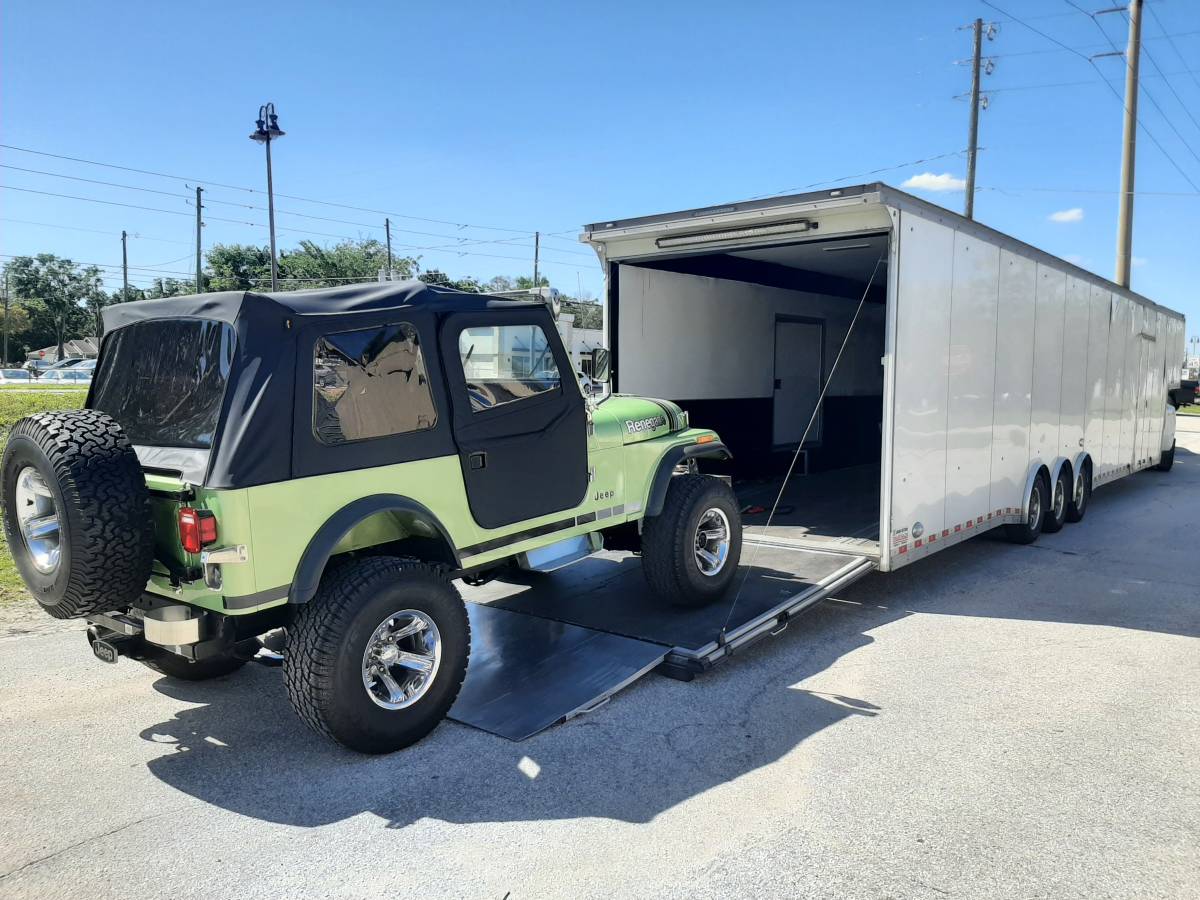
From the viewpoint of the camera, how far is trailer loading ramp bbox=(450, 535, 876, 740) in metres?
4.46

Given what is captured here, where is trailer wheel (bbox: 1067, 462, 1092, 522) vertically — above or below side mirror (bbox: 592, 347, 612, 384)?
below

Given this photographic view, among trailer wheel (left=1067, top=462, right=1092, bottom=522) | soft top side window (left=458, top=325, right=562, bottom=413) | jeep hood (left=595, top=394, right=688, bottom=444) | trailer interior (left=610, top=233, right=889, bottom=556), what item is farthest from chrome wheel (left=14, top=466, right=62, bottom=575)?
trailer wheel (left=1067, top=462, right=1092, bottom=522)

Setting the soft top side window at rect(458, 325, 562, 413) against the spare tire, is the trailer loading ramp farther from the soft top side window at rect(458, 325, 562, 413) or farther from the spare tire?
the spare tire

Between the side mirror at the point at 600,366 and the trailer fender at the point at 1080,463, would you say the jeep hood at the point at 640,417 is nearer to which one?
the side mirror at the point at 600,366

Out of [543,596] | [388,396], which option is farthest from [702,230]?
[388,396]

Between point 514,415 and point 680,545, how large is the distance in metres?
1.64

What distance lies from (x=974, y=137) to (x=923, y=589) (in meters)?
21.2

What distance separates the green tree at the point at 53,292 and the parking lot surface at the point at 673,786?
8650 cm

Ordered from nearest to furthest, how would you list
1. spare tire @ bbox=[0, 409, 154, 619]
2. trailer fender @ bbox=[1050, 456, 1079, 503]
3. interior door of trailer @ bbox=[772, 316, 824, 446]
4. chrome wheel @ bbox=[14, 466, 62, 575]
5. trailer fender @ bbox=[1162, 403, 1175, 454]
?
spare tire @ bbox=[0, 409, 154, 619] < chrome wheel @ bbox=[14, 466, 62, 575] < trailer fender @ bbox=[1050, 456, 1079, 503] < interior door of trailer @ bbox=[772, 316, 824, 446] < trailer fender @ bbox=[1162, 403, 1175, 454]

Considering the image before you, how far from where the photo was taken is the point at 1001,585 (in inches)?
285

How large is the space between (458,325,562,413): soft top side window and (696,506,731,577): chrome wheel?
5.45 ft

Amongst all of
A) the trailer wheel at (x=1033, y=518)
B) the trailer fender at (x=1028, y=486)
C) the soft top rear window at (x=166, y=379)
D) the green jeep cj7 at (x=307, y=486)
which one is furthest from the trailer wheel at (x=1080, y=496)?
the soft top rear window at (x=166, y=379)

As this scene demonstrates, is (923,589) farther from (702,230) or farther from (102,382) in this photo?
(102,382)

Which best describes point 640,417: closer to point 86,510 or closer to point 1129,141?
point 86,510
